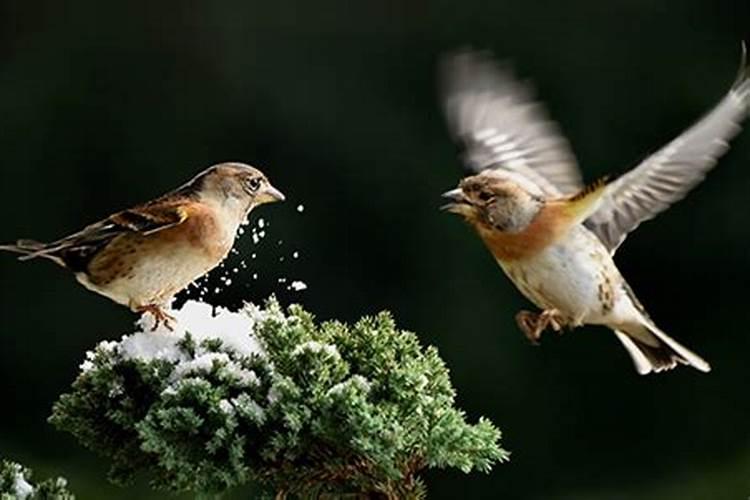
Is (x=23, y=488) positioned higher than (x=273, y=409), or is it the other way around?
(x=273, y=409)

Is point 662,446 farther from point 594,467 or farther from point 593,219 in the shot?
point 593,219

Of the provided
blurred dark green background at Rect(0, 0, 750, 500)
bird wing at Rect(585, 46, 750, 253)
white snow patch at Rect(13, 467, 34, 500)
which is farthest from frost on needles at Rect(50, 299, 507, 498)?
blurred dark green background at Rect(0, 0, 750, 500)

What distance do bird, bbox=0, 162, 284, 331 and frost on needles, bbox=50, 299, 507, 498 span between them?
0.05 meters

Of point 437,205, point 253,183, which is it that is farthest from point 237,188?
point 437,205

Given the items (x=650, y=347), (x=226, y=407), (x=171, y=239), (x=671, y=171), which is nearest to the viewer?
(x=226, y=407)

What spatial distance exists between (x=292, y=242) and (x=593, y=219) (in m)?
2.20

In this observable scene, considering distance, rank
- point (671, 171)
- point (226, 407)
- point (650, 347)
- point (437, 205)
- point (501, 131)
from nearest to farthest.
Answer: point (226, 407), point (671, 171), point (650, 347), point (501, 131), point (437, 205)

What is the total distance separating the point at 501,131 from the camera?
3066mm

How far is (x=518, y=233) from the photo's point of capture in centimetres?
267

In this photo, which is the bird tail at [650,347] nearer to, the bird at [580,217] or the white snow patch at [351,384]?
the bird at [580,217]

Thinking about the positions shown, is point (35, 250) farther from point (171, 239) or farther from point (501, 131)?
point (501, 131)

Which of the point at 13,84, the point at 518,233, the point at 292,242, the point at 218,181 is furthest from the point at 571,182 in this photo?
the point at 13,84

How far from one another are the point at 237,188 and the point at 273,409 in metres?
0.28

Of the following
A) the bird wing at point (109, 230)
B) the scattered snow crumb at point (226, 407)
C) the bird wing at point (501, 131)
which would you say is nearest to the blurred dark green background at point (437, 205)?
the bird wing at point (501, 131)
